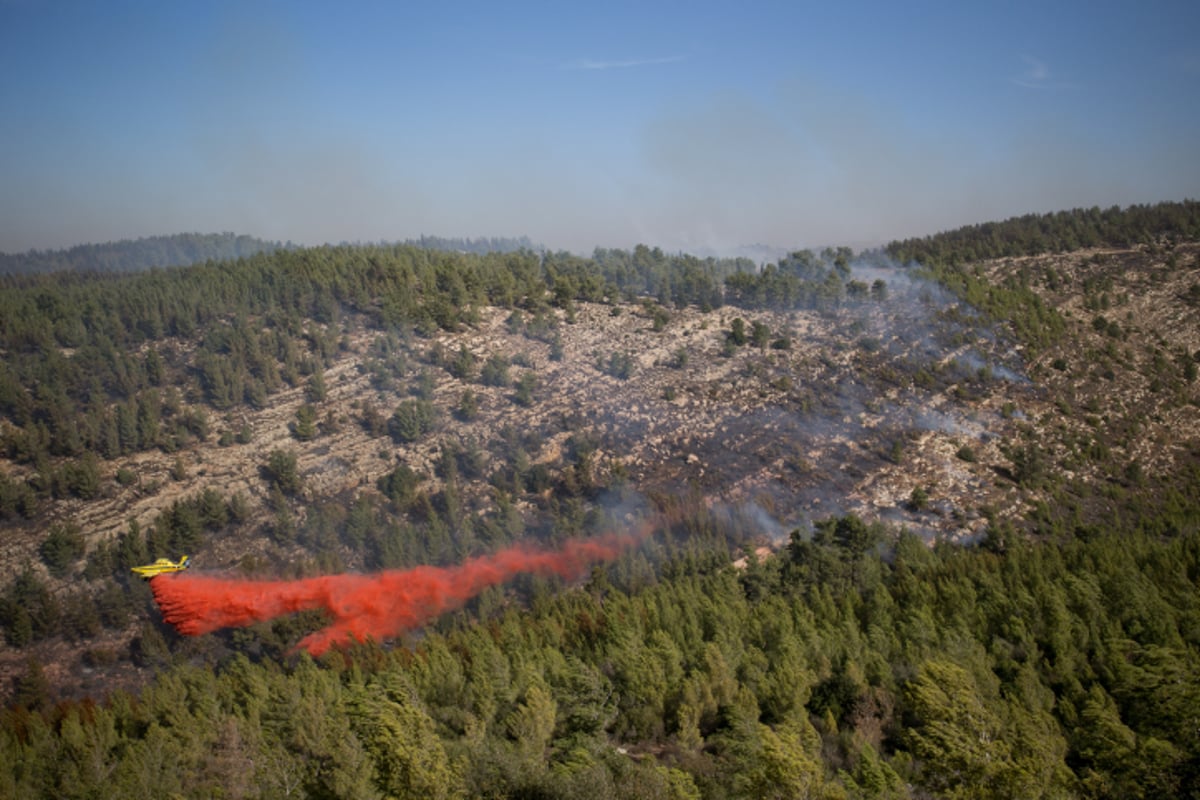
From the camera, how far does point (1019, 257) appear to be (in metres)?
129

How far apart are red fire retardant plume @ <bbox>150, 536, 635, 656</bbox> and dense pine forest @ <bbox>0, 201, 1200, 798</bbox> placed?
164 centimetres

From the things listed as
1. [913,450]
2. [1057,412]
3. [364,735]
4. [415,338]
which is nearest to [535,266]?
[415,338]

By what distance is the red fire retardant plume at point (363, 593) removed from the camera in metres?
56.9

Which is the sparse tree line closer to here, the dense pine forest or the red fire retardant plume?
the dense pine forest

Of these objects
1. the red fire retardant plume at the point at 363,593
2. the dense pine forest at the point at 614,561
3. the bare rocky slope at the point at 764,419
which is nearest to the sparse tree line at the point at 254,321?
the dense pine forest at the point at 614,561

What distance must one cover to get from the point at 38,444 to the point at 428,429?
121 feet

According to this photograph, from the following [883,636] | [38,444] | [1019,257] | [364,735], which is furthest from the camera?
[1019,257]

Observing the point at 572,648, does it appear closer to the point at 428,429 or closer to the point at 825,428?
the point at 428,429

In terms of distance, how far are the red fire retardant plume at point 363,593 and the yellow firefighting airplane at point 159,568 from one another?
0.70 meters

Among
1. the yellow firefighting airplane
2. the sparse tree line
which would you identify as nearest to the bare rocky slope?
the sparse tree line

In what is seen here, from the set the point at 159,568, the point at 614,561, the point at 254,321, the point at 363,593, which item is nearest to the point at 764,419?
the point at 614,561

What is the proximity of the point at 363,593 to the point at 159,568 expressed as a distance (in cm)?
1653

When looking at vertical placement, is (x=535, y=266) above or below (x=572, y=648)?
above

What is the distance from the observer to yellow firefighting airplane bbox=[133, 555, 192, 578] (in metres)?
59.0
